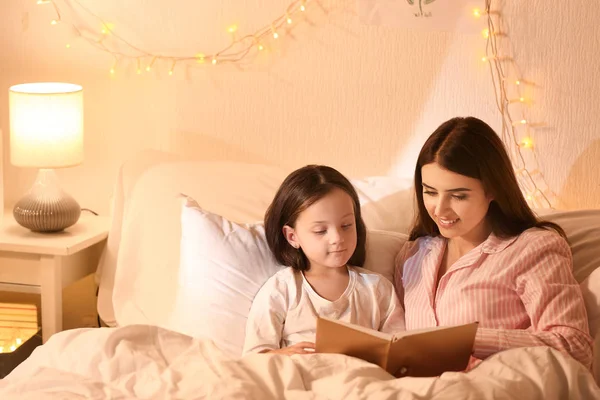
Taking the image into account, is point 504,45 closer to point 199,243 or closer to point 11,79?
point 199,243

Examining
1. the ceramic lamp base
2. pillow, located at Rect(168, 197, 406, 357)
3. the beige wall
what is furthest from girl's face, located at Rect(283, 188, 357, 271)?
the ceramic lamp base

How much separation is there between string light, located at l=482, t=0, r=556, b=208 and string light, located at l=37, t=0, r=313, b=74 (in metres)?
0.53

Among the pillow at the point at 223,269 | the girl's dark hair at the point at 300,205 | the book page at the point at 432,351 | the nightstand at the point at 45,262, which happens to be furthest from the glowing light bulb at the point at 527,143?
the nightstand at the point at 45,262

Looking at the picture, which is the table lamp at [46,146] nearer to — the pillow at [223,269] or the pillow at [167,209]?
the pillow at [167,209]

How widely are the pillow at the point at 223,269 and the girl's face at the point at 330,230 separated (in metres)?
0.15

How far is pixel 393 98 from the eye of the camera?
8.04ft

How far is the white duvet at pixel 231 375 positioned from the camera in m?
1.48

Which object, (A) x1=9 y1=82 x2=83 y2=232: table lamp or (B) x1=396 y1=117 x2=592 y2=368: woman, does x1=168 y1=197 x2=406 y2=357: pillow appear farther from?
(A) x1=9 y1=82 x2=83 y2=232: table lamp

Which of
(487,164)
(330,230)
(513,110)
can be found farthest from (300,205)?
(513,110)

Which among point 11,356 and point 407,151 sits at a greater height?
point 407,151

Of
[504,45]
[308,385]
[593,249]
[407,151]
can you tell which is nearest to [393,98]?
[407,151]

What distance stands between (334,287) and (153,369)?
0.47 m

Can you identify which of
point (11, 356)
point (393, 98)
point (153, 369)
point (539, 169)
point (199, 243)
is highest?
point (393, 98)

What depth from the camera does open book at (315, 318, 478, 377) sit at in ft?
5.17
